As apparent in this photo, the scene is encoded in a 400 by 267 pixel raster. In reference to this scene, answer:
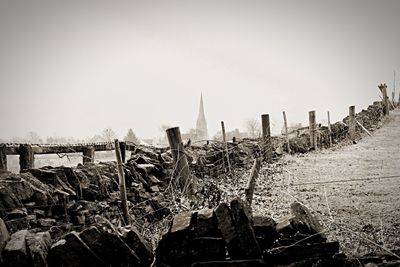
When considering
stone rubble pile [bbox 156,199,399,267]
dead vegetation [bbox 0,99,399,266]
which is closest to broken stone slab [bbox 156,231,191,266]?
stone rubble pile [bbox 156,199,399,267]

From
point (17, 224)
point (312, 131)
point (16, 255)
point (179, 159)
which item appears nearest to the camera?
point (16, 255)

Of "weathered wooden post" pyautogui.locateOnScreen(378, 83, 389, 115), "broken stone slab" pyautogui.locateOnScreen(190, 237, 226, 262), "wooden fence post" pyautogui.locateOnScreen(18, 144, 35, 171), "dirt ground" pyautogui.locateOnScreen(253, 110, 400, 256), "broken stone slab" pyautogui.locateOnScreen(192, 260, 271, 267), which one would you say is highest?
"weathered wooden post" pyautogui.locateOnScreen(378, 83, 389, 115)

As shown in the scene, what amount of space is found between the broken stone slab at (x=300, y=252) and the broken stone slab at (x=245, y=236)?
132 millimetres

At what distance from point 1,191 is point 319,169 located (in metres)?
9.03

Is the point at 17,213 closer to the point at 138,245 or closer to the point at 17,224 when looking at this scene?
the point at 17,224

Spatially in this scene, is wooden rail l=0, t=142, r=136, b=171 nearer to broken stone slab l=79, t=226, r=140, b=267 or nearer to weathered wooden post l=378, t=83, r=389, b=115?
broken stone slab l=79, t=226, r=140, b=267

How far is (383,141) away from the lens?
557 inches

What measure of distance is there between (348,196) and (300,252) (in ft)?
13.7

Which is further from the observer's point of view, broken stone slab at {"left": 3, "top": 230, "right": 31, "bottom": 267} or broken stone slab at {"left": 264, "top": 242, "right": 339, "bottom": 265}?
broken stone slab at {"left": 264, "top": 242, "right": 339, "bottom": 265}

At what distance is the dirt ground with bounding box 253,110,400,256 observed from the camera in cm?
346

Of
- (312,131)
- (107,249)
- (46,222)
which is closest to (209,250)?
(107,249)

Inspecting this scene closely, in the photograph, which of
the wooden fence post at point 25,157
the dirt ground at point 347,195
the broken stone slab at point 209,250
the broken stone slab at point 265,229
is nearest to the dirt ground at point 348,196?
the dirt ground at point 347,195

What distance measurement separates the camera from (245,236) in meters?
2.24

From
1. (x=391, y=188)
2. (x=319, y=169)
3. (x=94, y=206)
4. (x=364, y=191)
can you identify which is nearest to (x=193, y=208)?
(x=94, y=206)
